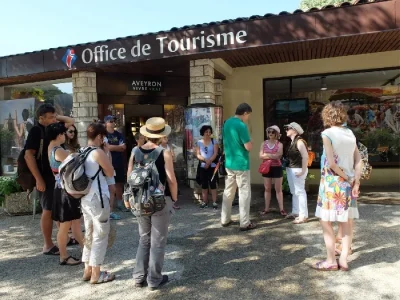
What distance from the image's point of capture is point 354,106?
906 cm

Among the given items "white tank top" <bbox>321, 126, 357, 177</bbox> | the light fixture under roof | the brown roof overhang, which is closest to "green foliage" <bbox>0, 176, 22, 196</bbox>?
the brown roof overhang

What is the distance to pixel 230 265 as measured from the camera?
3889 mm

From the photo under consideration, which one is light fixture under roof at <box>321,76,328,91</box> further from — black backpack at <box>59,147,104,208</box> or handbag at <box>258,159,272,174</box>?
black backpack at <box>59,147,104,208</box>

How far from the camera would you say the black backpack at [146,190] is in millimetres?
3186

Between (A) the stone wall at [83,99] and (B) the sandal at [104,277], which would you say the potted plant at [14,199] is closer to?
(A) the stone wall at [83,99]

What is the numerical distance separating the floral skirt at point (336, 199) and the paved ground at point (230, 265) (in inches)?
22.4

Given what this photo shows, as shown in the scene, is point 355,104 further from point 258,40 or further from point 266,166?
point 266,166

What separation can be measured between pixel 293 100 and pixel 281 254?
5980 millimetres

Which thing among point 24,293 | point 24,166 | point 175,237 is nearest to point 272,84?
point 175,237

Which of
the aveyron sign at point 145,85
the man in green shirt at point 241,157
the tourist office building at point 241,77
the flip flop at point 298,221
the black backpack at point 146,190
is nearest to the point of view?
the black backpack at point 146,190

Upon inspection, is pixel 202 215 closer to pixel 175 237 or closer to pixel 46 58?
pixel 175 237

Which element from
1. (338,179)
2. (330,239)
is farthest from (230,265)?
(338,179)

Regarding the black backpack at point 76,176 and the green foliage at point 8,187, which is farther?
the green foliage at point 8,187

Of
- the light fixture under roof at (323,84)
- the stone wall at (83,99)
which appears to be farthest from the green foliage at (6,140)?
the light fixture under roof at (323,84)
